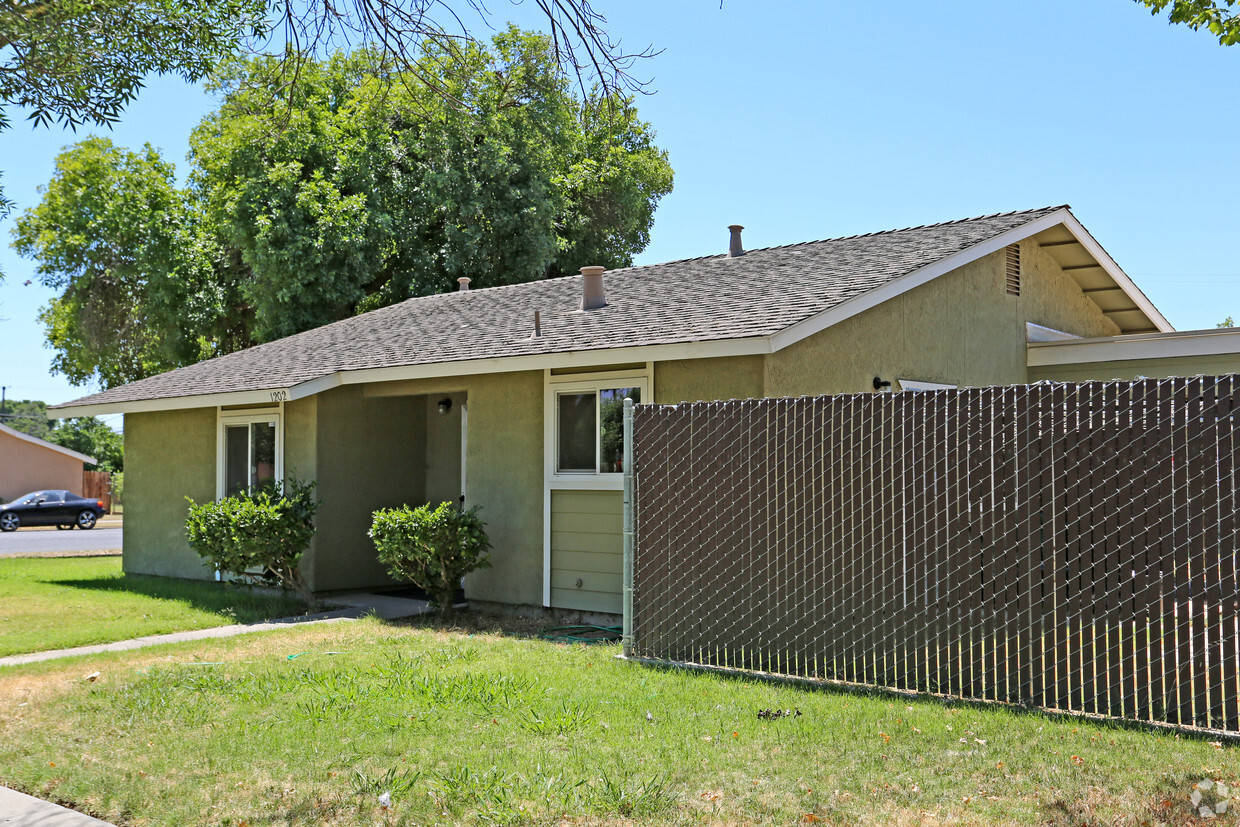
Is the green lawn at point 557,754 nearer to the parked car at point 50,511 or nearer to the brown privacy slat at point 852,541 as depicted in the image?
the brown privacy slat at point 852,541

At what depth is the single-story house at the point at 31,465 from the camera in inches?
1686

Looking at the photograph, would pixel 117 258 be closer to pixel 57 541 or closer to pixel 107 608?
pixel 57 541

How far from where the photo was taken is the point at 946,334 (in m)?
11.7

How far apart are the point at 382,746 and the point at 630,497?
3.04 meters

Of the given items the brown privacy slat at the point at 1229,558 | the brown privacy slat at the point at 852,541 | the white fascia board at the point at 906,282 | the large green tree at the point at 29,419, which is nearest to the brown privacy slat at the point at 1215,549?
the brown privacy slat at the point at 1229,558

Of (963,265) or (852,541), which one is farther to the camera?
(963,265)

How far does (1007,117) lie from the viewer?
17.0m

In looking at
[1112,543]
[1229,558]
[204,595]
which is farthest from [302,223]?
[1229,558]

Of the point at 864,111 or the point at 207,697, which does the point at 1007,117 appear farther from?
the point at 207,697

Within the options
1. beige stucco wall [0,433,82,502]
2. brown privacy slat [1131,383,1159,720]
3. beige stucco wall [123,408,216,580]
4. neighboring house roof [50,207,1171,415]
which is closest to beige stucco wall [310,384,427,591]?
neighboring house roof [50,207,1171,415]

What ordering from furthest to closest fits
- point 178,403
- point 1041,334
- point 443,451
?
point 178,403 → point 443,451 → point 1041,334

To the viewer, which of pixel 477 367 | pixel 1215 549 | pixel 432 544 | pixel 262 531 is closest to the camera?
pixel 1215 549

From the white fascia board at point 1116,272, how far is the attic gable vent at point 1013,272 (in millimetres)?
656

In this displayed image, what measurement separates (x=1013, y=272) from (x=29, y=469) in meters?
42.5
